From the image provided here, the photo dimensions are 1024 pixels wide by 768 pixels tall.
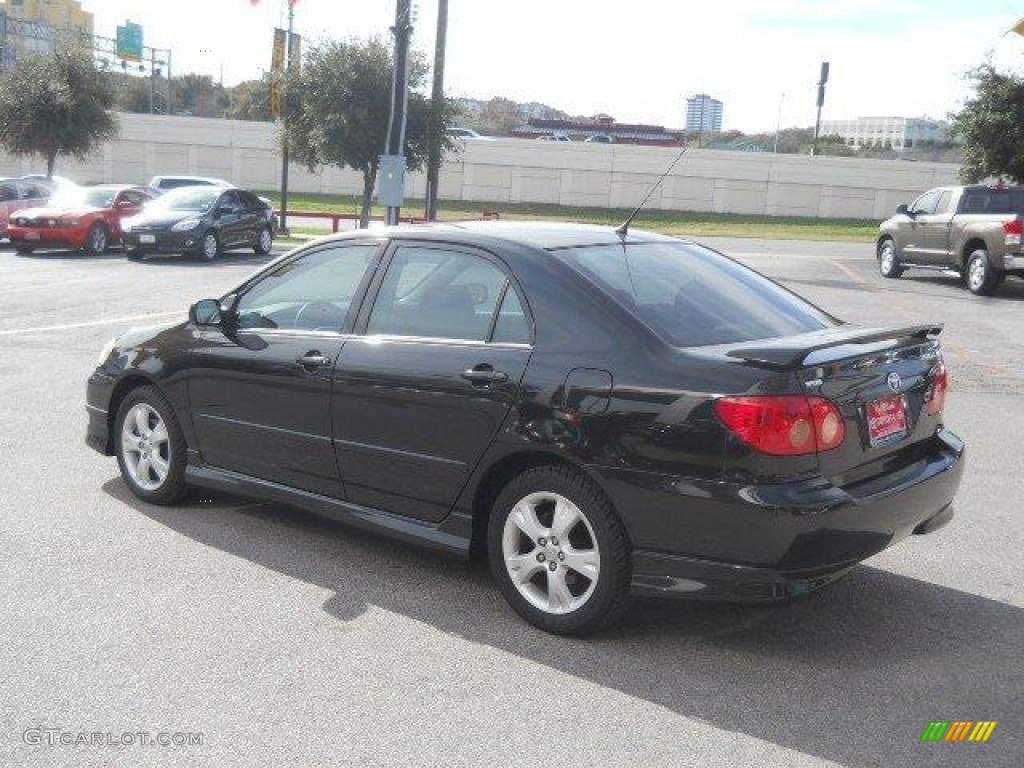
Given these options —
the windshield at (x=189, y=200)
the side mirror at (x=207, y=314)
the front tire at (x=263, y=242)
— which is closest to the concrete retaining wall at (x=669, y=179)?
the front tire at (x=263, y=242)

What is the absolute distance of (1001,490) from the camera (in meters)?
7.00

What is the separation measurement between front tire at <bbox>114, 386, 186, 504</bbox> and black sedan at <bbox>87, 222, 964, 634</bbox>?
0.49 feet

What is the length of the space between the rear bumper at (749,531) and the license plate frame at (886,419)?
0.17 meters

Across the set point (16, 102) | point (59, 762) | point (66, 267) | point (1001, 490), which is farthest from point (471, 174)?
point (59, 762)

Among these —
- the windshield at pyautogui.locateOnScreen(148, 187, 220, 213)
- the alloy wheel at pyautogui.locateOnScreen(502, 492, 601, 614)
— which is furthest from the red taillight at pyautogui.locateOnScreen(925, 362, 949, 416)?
the windshield at pyautogui.locateOnScreen(148, 187, 220, 213)

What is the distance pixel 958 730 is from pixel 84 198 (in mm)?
23988

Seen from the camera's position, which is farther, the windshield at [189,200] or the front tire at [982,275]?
the windshield at [189,200]

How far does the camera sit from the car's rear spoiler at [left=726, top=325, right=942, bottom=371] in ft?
13.7

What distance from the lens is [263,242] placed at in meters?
25.0

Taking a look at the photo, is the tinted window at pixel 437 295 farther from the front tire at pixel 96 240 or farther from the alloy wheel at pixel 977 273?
the front tire at pixel 96 240

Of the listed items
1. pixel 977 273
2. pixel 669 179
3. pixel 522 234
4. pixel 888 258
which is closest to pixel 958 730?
pixel 522 234

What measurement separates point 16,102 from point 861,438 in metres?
35.7

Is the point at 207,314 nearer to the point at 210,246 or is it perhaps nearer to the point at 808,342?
the point at 808,342

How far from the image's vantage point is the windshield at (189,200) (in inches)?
924
